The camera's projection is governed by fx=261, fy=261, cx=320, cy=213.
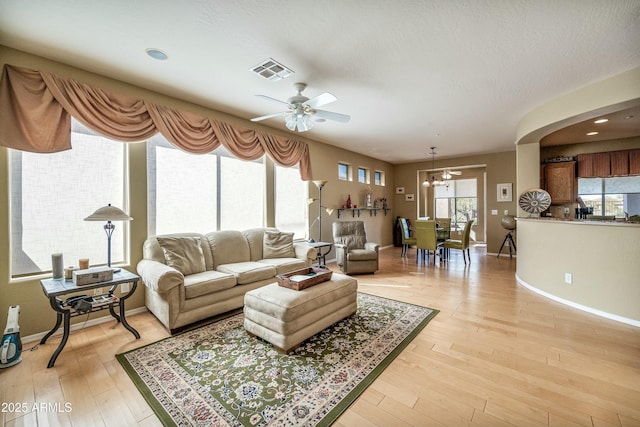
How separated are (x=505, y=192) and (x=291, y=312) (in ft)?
23.8

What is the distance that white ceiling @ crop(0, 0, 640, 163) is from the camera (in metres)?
1.93

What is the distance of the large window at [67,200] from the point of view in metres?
2.55

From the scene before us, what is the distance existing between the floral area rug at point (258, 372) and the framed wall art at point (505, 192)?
19.0 feet

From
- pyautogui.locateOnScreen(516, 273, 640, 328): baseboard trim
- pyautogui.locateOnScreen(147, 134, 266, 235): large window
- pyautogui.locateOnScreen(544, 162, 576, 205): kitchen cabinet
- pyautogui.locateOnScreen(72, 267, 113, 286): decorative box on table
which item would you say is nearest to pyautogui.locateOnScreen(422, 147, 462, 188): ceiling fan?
pyautogui.locateOnScreen(544, 162, 576, 205): kitchen cabinet

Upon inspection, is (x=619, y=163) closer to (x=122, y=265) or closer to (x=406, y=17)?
(x=406, y=17)

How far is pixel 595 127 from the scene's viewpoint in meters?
4.57

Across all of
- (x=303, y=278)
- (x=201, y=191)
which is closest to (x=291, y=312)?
(x=303, y=278)

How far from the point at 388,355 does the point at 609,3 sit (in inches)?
124

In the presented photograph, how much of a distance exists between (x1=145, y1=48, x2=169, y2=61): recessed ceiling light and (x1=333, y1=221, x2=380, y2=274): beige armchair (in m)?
3.83

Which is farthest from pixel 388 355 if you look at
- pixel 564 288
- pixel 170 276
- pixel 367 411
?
pixel 564 288

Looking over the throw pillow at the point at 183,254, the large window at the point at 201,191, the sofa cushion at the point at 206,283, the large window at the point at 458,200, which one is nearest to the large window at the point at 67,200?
the large window at the point at 201,191

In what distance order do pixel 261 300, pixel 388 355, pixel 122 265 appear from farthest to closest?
pixel 122 265, pixel 261 300, pixel 388 355

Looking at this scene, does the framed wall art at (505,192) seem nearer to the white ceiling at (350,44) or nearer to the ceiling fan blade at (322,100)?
the white ceiling at (350,44)

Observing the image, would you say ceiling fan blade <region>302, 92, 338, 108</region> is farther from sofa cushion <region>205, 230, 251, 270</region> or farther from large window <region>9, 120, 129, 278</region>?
large window <region>9, 120, 129, 278</region>
